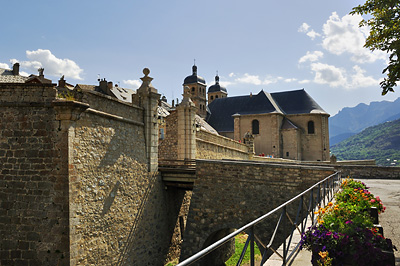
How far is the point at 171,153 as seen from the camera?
17578mm

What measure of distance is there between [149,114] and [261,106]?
32.7m

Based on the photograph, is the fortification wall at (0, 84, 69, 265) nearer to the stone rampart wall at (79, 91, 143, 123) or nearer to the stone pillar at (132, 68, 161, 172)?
the stone rampart wall at (79, 91, 143, 123)

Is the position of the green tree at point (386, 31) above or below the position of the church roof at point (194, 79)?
below

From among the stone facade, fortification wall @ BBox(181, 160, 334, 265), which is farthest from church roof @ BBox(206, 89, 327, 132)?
fortification wall @ BBox(181, 160, 334, 265)

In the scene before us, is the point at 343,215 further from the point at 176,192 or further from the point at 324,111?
A: the point at 324,111

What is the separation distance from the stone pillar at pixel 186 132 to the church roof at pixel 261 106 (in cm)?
2761

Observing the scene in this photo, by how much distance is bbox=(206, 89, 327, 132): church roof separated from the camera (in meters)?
43.9

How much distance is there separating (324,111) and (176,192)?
33.3m

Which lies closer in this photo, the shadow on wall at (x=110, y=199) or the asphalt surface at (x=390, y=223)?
the asphalt surface at (x=390, y=223)

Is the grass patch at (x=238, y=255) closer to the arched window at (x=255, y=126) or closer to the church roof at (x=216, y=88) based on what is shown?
the arched window at (x=255, y=126)

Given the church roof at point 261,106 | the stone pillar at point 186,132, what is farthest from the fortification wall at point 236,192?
the church roof at point 261,106

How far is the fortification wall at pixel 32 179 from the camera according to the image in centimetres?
905

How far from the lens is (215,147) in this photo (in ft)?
69.9

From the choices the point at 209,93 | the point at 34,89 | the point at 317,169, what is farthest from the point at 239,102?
the point at 34,89
